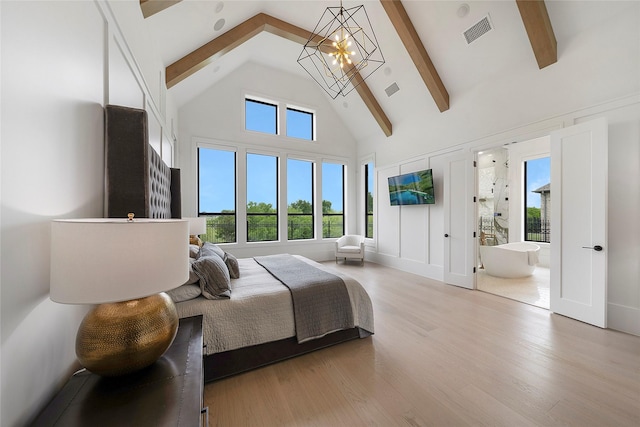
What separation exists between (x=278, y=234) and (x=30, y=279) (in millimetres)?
4879

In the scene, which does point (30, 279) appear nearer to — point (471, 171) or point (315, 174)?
point (471, 171)

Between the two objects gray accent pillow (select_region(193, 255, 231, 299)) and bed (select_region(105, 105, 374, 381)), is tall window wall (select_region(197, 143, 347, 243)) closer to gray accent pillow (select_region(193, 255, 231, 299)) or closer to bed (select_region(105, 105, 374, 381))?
bed (select_region(105, 105, 374, 381))

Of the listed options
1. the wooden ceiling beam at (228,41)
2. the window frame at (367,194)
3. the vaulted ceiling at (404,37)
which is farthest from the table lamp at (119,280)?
the window frame at (367,194)

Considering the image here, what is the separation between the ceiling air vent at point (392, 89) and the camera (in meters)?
4.83

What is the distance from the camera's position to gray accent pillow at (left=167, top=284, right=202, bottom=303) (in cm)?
183

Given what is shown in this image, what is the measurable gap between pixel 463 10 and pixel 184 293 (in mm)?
4860

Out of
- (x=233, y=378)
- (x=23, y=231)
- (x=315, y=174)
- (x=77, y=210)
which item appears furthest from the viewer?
(x=315, y=174)

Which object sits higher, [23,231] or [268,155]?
[268,155]

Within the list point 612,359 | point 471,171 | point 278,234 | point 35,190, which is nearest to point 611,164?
point 471,171

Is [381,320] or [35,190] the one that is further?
[381,320]

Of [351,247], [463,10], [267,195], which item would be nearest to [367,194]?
[351,247]

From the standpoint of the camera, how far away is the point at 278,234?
225 inches

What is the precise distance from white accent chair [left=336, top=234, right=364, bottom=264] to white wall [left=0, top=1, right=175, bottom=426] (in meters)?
4.88

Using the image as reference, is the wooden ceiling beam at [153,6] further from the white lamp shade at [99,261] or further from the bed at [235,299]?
the white lamp shade at [99,261]
